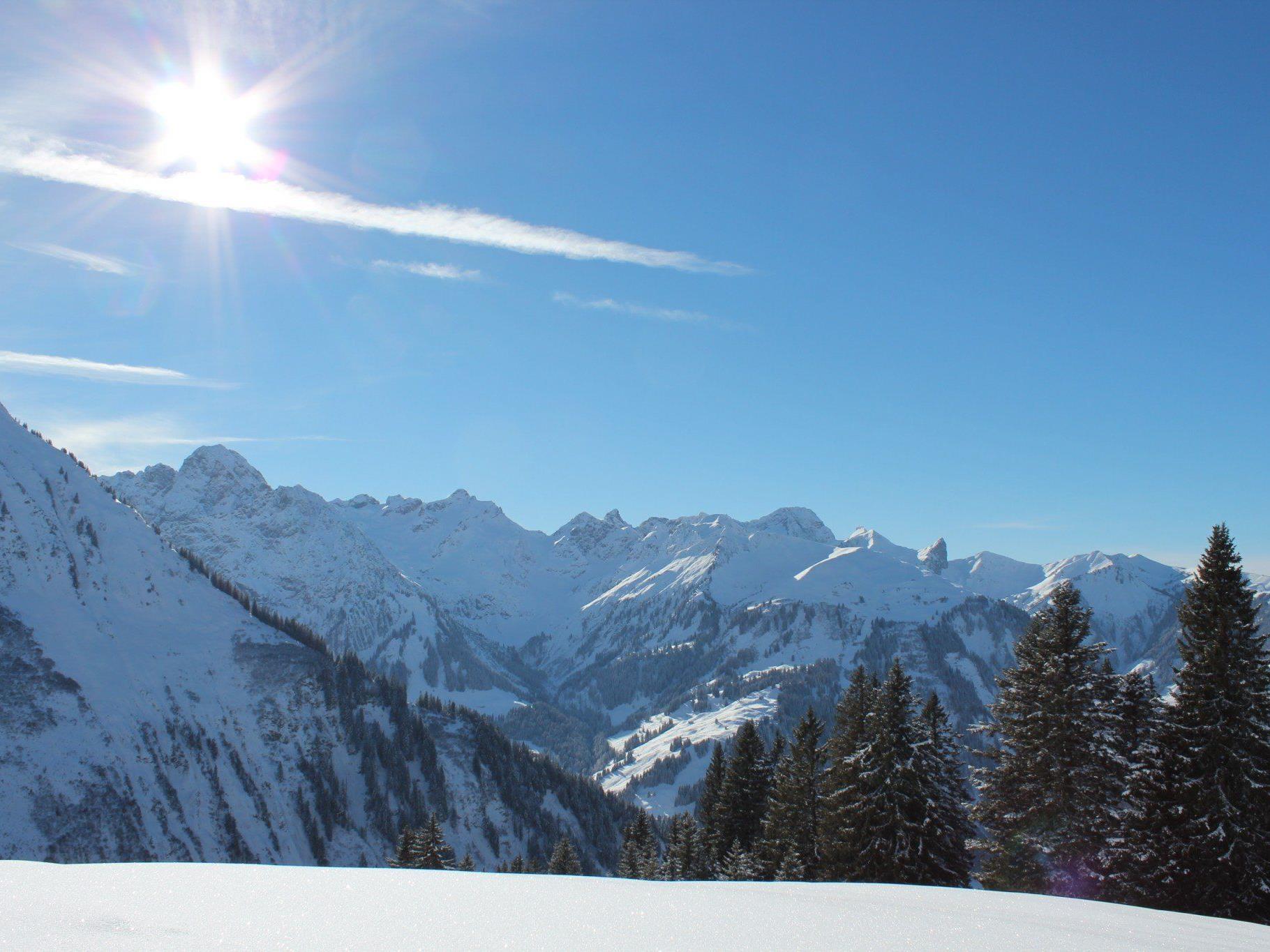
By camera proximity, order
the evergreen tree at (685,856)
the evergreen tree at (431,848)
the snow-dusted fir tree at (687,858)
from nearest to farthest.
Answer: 1. the snow-dusted fir tree at (687,858)
2. the evergreen tree at (685,856)
3. the evergreen tree at (431,848)

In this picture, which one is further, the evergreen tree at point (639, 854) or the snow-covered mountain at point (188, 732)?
the snow-covered mountain at point (188, 732)

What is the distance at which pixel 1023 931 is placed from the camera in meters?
9.02

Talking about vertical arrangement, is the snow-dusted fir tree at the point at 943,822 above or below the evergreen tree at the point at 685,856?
above

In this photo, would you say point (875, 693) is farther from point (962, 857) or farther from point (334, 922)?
point (334, 922)

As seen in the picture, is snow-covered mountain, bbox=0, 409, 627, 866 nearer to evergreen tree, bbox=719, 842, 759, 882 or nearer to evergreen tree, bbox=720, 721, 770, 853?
evergreen tree, bbox=720, 721, 770, 853

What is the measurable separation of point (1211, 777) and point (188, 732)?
437ft

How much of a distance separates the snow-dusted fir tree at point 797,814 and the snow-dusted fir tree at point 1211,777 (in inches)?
565

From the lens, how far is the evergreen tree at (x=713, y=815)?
44375 mm

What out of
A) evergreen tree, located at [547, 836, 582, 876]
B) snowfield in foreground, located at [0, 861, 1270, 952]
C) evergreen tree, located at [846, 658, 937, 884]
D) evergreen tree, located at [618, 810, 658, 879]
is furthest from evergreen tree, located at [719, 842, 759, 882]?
snowfield in foreground, located at [0, 861, 1270, 952]

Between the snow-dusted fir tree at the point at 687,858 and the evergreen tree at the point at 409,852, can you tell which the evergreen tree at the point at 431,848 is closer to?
the evergreen tree at the point at 409,852

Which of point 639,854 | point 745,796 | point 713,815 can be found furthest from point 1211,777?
point 639,854

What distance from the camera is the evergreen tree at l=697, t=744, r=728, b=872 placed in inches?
1747

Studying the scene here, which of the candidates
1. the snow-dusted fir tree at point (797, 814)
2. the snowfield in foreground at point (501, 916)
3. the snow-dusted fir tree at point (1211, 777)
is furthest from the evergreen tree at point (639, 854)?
the snowfield in foreground at point (501, 916)

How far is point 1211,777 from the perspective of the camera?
65.2ft
